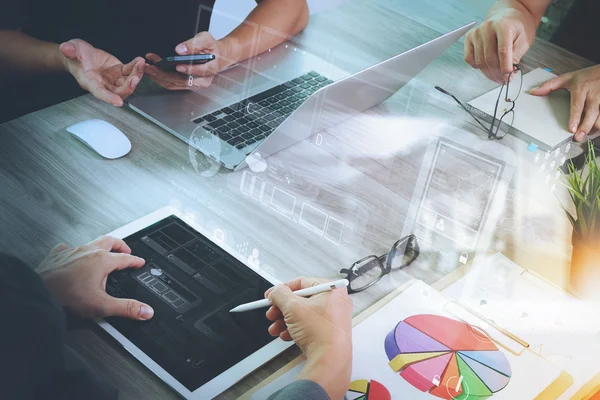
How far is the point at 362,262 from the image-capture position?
0.89m

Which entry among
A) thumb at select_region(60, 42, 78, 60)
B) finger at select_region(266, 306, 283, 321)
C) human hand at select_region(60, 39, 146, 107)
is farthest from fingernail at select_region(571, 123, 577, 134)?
thumb at select_region(60, 42, 78, 60)

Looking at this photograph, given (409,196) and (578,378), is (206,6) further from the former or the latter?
(578,378)

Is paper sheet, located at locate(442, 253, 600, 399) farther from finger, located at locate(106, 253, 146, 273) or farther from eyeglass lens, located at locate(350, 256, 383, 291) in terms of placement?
finger, located at locate(106, 253, 146, 273)

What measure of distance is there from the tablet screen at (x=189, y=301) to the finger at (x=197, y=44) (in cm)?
47

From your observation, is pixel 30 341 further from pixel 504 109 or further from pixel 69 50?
pixel 504 109

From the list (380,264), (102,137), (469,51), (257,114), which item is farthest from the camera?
(469,51)

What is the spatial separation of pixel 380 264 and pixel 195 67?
56cm

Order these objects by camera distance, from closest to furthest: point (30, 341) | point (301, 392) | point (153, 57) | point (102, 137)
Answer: point (30, 341) → point (301, 392) → point (102, 137) → point (153, 57)

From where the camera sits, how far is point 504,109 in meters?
1.20

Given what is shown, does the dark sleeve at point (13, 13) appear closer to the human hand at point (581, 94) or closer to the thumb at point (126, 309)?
the thumb at point (126, 309)

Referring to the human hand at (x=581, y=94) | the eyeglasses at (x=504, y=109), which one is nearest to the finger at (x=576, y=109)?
the human hand at (x=581, y=94)

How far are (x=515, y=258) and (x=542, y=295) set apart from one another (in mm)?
73

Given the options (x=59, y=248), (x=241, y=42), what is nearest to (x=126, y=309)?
(x=59, y=248)

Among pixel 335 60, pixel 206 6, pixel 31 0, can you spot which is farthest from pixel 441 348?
pixel 206 6
